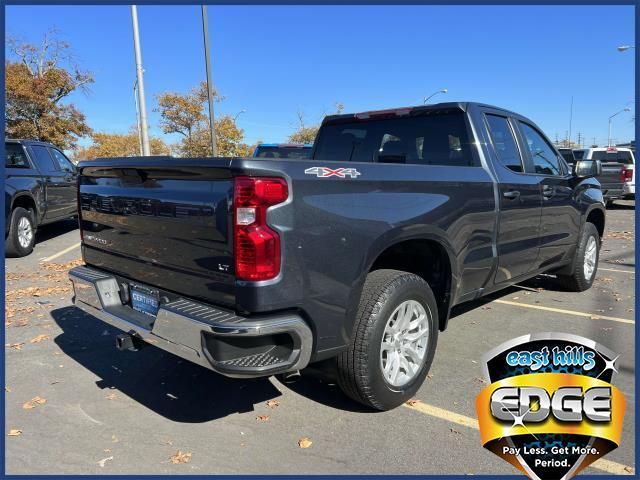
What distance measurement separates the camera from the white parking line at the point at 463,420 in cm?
265

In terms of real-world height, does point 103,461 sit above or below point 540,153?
below

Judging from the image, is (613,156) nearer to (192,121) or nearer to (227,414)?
(227,414)

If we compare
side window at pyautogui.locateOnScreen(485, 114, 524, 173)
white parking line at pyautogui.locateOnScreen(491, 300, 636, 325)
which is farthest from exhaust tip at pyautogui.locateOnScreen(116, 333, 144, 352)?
white parking line at pyautogui.locateOnScreen(491, 300, 636, 325)

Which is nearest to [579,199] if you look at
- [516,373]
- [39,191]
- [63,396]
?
[516,373]

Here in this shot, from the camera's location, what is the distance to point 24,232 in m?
8.55

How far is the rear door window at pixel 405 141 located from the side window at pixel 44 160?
6823mm

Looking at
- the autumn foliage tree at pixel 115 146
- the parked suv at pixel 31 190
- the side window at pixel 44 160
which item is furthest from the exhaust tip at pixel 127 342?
the autumn foliage tree at pixel 115 146

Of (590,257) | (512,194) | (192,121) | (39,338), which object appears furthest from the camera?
(192,121)

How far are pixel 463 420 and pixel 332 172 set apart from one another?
1.79 meters

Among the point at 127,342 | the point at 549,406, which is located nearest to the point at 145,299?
the point at 127,342

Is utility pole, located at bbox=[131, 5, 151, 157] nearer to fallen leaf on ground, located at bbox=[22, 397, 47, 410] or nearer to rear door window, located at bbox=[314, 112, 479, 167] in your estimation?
rear door window, located at bbox=[314, 112, 479, 167]

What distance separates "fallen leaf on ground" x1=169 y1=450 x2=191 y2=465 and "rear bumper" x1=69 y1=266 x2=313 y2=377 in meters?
0.60

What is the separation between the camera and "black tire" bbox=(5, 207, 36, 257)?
8188 millimetres

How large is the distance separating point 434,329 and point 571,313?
8.49ft
